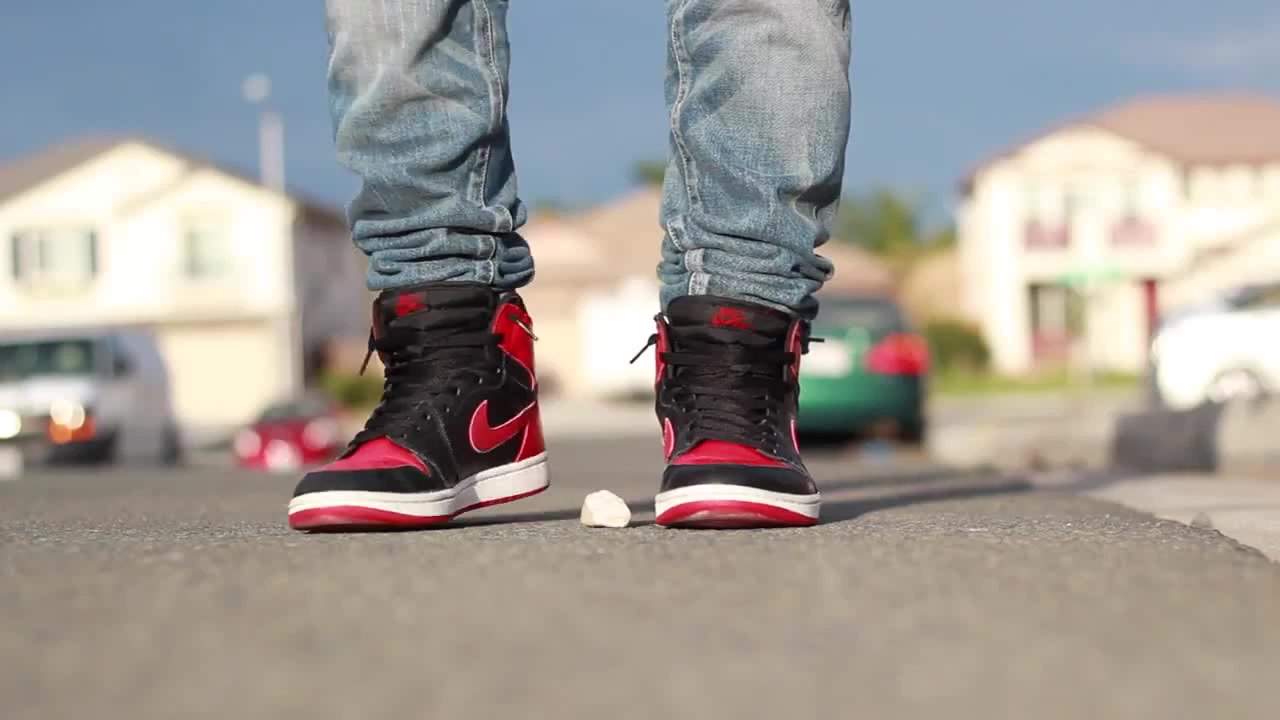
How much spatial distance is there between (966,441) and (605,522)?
10611mm

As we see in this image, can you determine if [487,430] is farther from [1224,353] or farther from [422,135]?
[1224,353]

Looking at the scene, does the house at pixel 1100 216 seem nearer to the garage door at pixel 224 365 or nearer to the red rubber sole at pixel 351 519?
the garage door at pixel 224 365

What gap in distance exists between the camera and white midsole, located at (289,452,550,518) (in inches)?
102

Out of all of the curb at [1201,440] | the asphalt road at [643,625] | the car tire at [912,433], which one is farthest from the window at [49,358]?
the asphalt road at [643,625]

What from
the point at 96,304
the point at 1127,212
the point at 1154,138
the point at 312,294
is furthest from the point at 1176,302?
the point at 96,304

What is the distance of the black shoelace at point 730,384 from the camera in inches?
108

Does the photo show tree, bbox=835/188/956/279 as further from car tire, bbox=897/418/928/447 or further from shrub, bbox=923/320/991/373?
car tire, bbox=897/418/928/447

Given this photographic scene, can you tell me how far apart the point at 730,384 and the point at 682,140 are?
0.44 m

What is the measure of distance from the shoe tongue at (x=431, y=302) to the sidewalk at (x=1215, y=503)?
1.25m

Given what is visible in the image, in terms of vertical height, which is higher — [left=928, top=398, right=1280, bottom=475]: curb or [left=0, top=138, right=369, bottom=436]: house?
[left=0, top=138, right=369, bottom=436]: house

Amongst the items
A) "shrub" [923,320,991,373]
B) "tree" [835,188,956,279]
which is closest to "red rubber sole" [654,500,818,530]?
"shrub" [923,320,991,373]

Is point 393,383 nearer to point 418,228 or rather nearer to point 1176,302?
point 418,228

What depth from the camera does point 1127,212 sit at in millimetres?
48938

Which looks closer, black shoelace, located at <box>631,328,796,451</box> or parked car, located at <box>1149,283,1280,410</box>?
black shoelace, located at <box>631,328,796,451</box>
